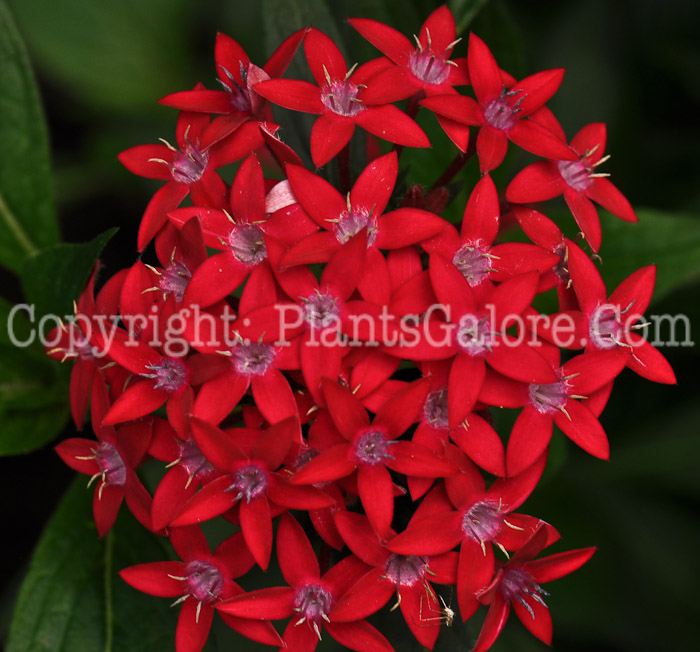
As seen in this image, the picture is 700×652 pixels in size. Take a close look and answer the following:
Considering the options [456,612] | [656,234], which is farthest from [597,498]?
[456,612]

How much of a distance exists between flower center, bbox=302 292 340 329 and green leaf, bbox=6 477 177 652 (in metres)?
0.59

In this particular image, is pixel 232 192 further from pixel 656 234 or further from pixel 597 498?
pixel 597 498

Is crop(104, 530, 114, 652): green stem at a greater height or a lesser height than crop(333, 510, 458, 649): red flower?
lesser

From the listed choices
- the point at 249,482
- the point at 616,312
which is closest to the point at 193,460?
the point at 249,482

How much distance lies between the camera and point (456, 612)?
1.00m

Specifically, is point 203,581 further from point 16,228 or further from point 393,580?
point 16,228

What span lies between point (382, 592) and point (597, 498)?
1.10 m

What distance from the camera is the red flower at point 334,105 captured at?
0.94 m

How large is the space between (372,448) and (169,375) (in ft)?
0.87

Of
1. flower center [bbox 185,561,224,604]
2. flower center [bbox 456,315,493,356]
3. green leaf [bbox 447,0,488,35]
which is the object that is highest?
green leaf [bbox 447,0,488,35]

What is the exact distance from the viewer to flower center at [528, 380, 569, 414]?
894 mm

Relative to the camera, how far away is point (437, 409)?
2.92 ft

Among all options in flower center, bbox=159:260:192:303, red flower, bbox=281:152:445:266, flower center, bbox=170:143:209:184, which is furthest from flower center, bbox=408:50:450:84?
flower center, bbox=159:260:192:303

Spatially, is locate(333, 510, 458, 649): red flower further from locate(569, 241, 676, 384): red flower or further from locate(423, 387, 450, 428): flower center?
locate(569, 241, 676, 384): red flower
